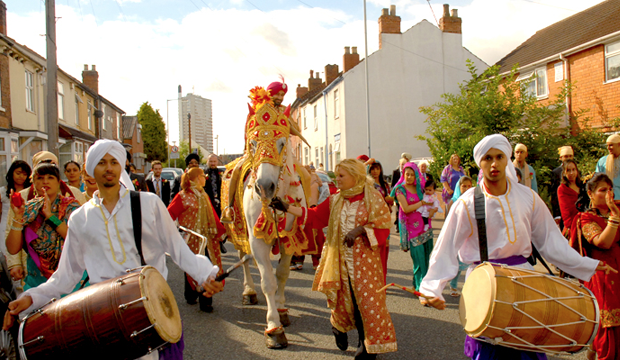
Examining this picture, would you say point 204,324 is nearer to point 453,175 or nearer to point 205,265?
point 205,265

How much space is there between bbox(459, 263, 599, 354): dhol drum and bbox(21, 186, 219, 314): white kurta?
1.64m

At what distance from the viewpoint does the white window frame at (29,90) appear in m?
20.8

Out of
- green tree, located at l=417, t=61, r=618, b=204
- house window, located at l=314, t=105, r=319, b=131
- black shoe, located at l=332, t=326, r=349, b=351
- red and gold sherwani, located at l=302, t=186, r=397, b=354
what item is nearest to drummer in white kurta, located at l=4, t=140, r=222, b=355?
red and gold sherwani, located at l=302, t=186, r=397, b=354

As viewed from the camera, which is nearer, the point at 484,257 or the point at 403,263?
the point at 484,257

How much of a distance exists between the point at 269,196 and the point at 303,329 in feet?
5.72

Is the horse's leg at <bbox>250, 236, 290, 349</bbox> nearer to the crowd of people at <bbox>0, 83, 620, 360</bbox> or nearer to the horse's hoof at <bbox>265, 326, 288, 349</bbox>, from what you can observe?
the horse's hoof at <bbox>265, 326, 288, 349</bbox>

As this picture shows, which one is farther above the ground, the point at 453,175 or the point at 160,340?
the point at 453,175

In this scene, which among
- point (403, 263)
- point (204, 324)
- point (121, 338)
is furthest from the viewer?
point (403, 263)

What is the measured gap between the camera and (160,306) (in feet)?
8.29

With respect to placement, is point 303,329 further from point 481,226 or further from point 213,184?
point 213,184

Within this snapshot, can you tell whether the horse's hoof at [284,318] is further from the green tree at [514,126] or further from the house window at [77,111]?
the house window at [77,111]

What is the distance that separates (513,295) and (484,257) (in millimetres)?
400

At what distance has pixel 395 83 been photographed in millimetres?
29000

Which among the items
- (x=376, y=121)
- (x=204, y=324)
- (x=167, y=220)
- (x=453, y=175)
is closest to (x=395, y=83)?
(x=376, y=121)
